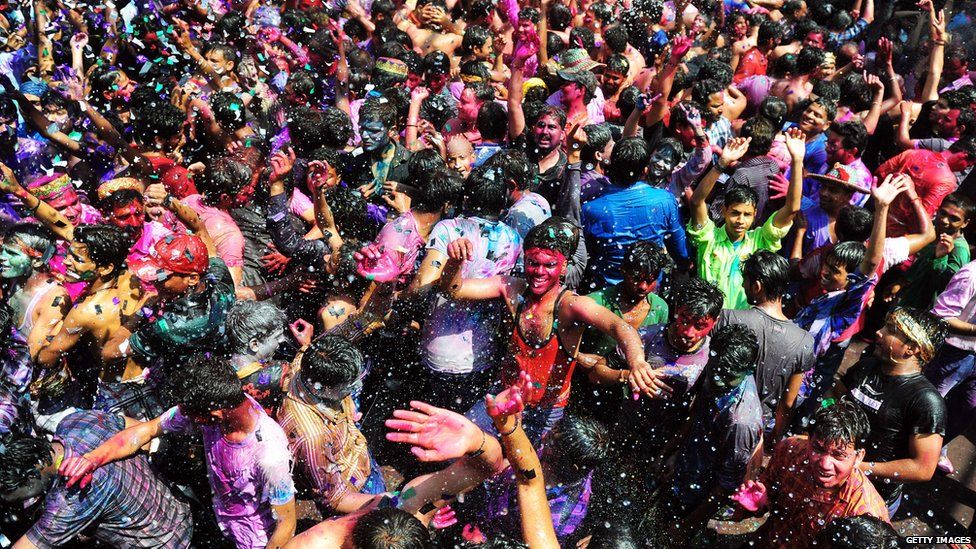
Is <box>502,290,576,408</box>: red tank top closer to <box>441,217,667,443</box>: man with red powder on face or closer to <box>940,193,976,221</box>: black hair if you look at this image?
<box>441,217,667,443</box>: man with red powder on face

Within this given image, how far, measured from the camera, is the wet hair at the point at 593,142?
4762 mm

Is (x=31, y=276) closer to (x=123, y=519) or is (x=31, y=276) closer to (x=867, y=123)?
(x=123, y=519)

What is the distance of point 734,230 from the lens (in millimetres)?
4172

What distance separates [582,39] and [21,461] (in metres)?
6.73

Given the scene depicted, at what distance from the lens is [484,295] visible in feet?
11.4

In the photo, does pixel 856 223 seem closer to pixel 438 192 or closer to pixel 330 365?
pixel 438 192

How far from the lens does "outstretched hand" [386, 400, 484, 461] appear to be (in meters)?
2.20

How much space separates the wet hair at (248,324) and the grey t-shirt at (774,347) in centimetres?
236

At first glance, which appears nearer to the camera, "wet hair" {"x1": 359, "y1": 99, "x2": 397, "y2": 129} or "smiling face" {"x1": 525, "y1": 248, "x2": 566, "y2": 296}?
"smiling face" {"x1": 525, "y1": 248, "x2": 566, "y2": 296}

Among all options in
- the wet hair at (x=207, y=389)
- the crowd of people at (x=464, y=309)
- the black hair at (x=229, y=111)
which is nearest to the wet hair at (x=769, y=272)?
the crowd of people at (x=464, y=309)

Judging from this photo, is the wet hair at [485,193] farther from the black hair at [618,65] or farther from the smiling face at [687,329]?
the black hair at [618,65]

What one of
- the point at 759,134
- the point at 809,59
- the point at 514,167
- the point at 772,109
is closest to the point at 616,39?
the point at 809,59

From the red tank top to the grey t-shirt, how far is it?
2.85 feet

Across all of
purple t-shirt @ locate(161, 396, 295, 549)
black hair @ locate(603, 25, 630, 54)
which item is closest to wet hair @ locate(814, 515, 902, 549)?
purple t-shirt @ locate(161, 396, 295, 549)
